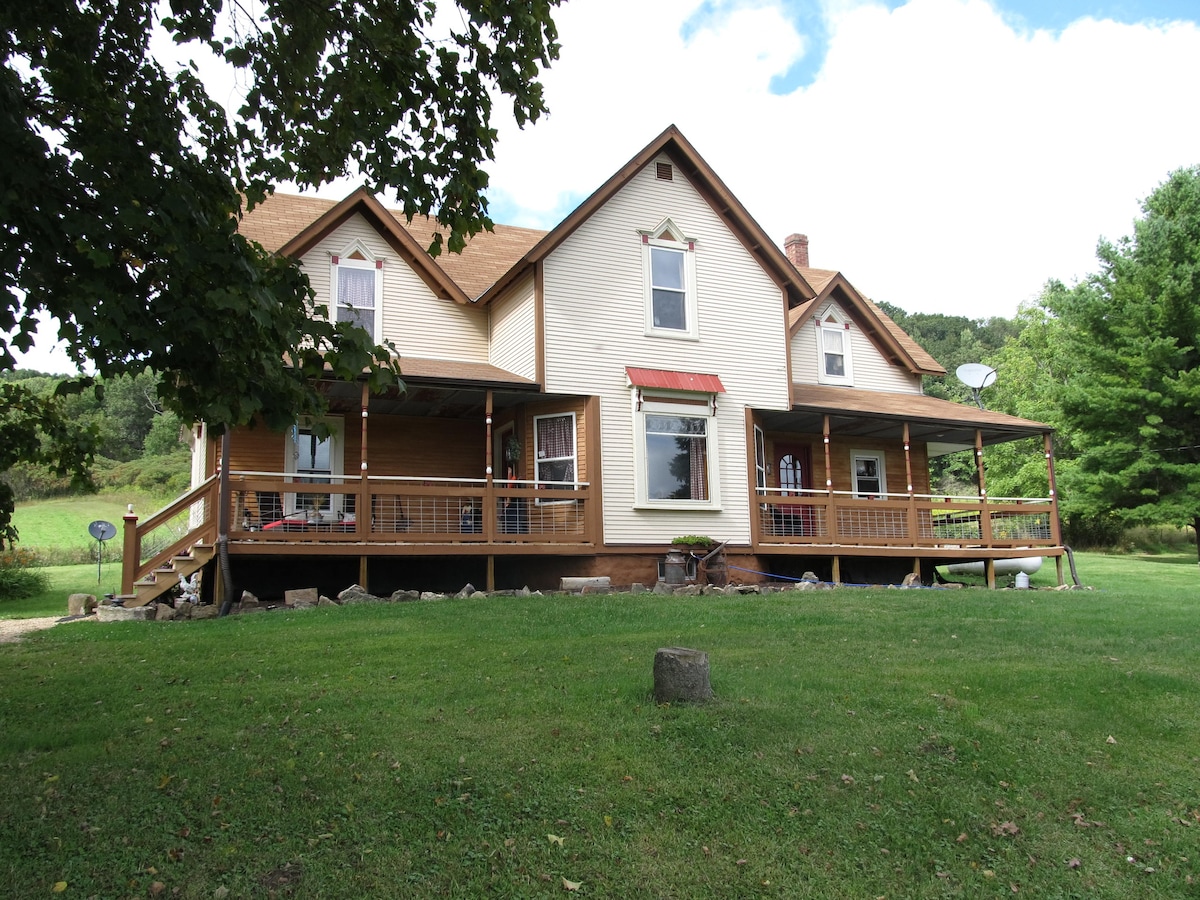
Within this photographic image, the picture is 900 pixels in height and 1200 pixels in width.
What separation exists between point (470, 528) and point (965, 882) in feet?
40.5

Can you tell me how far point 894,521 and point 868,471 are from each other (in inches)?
111

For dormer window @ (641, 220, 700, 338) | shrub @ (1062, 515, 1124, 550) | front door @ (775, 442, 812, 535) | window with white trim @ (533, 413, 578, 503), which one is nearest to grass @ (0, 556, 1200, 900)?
window with white trim @ (533, 413, 578, 503)

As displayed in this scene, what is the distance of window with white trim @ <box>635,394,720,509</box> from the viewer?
17094 mm

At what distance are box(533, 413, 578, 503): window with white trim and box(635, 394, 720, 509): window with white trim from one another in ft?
4.07

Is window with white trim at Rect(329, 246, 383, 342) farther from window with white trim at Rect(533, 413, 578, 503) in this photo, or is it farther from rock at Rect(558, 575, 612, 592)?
rock at Rect(558, 575, 612, 592)

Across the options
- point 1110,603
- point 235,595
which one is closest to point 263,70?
point 235,595

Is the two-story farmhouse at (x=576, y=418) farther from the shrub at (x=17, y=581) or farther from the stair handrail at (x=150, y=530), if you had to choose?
the shrub at (x=17, y=581)

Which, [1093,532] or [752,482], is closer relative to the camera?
[752,482]

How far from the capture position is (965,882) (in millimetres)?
4812

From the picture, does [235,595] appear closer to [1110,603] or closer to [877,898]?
[877,898]

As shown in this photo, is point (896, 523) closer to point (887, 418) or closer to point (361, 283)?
point (887, 418)

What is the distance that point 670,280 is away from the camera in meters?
18.1

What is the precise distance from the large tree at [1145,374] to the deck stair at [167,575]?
27656 mm

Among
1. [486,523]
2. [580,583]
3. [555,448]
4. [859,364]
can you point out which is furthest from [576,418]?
[859,364]
